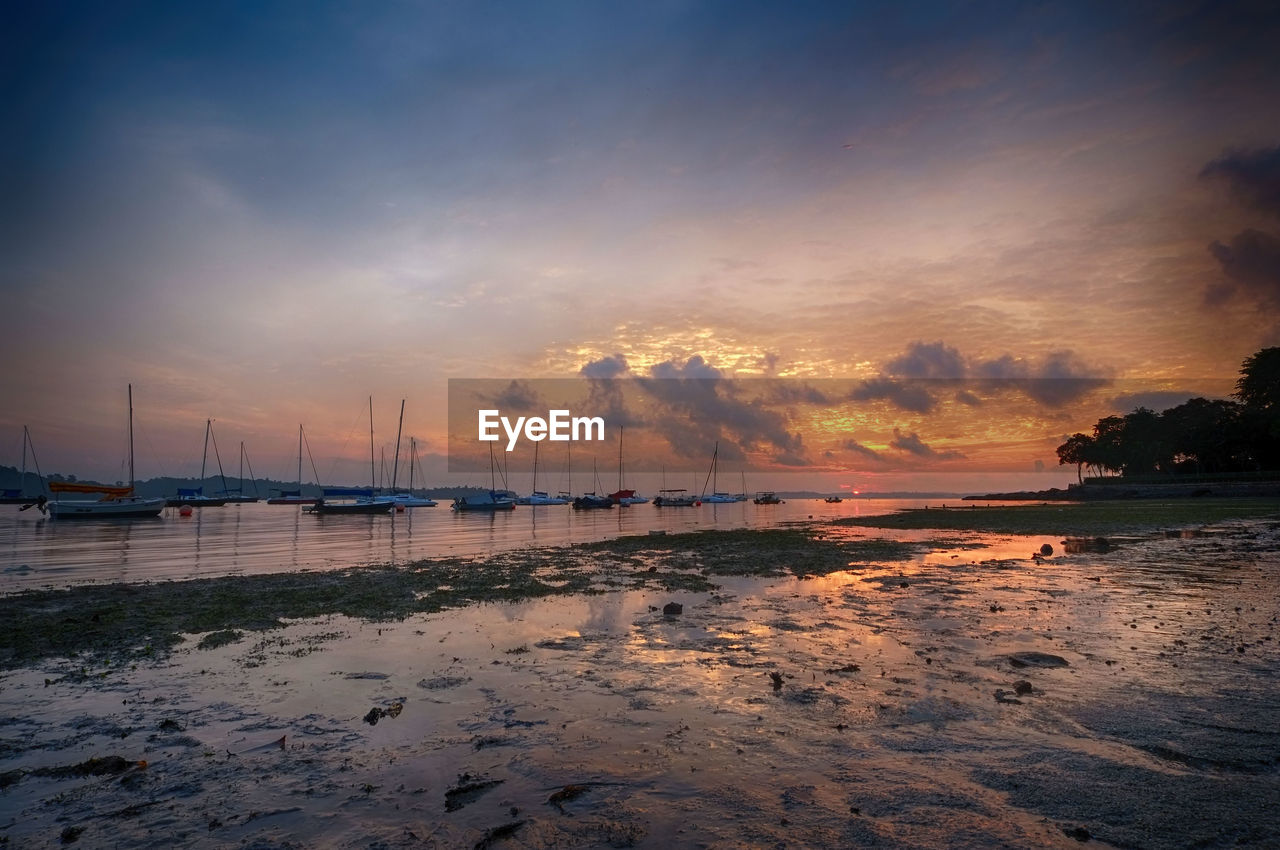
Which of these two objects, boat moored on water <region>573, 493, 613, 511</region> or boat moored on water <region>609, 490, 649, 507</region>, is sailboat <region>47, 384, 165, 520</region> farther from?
boat moored on water <region>609, 490, 649, 507</region>

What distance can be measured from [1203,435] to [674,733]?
477ft

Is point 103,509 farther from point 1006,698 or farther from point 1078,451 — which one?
point 1078,451

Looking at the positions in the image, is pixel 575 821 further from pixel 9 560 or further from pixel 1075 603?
pixel 9 560

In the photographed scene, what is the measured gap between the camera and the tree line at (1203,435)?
9225 centimetres

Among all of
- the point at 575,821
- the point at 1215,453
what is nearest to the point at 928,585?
the point at 575,821

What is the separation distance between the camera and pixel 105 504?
82.9 m

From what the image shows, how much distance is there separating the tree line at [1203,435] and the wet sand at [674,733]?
346ft

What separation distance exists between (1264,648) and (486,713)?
1427 centimetres

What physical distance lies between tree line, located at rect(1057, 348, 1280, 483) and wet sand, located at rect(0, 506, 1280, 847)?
10547 cm

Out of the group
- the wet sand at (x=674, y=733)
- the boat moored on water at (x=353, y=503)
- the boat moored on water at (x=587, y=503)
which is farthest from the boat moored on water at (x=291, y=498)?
the wet sand at (x=674, y=733)

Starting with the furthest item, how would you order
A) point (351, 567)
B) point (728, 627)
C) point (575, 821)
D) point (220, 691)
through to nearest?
1. point (351, 567)
2. point (728, 627)
3. point (220, 691)
4. point (575, 821)

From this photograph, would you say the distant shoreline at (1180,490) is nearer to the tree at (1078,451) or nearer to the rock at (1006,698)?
the tree at (1078,451)

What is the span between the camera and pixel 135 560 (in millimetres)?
33344

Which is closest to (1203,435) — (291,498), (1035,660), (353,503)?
(1035,660)
